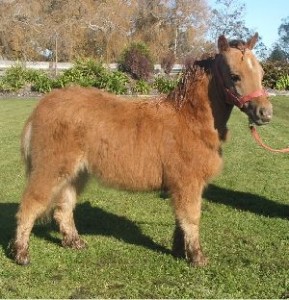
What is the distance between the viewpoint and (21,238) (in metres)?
5.45

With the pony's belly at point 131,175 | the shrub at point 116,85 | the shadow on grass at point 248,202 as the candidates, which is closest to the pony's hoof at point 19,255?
the pony's belly at point 131,175

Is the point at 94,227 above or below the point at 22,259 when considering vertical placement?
below

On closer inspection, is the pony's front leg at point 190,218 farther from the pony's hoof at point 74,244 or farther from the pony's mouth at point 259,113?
the pony's hoof at point 74,244

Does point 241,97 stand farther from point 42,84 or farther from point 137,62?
point 137,62

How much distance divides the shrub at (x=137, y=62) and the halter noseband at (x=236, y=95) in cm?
2235

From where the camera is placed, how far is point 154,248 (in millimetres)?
5992

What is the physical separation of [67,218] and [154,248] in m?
1.10

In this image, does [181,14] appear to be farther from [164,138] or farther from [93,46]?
[164,138]

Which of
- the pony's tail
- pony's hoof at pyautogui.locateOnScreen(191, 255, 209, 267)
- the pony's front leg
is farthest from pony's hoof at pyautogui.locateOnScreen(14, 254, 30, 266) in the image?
pony's hoof at pyautogui.locateOnScreen(191, 255, 209, 267)

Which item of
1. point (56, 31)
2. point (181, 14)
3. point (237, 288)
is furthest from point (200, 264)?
point (181, 14)

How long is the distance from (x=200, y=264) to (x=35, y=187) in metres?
1.93

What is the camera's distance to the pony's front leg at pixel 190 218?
5.18 m

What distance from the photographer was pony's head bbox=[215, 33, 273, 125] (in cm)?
471

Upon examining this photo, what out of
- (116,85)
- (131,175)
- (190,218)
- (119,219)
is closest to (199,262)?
(190,218)
